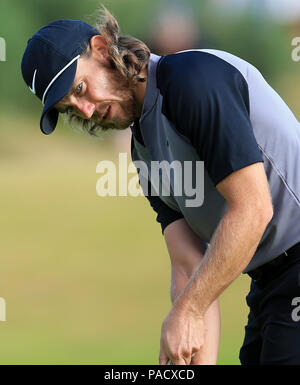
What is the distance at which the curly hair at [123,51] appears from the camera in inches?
70.7

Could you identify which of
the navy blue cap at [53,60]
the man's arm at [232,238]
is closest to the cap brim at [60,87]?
the navy blue cap at [53,60]

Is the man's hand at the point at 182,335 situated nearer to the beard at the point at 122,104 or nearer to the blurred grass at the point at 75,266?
the beard at the point at 122,104

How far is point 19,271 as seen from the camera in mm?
7637

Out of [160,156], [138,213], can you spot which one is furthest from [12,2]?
[160,156]

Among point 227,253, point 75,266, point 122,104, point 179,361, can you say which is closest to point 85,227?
point 75,266

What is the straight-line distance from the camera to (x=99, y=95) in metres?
1.80

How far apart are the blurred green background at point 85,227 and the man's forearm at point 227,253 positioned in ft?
2.84

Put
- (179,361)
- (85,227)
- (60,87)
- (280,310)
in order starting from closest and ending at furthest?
(179,361), (60,87), (280,310), (85,227)

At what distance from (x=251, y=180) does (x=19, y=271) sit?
6375mm

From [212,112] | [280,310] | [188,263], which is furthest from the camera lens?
[188,263]

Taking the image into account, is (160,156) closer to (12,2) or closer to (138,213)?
(138,213)

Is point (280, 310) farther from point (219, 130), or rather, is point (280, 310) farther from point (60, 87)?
point (60, 87)

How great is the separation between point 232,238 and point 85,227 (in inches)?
338

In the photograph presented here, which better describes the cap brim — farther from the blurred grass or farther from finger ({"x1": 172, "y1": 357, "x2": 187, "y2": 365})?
the blurred grass
